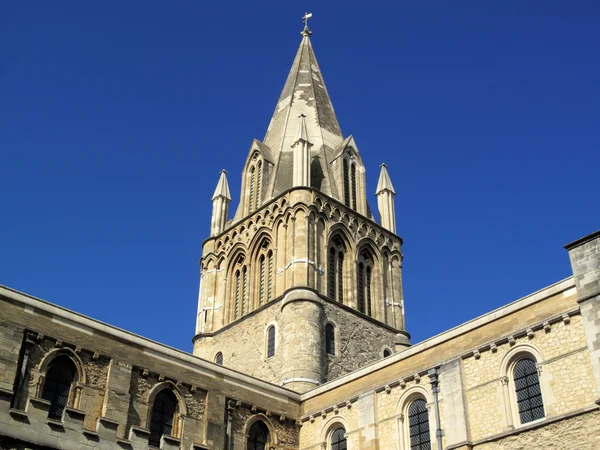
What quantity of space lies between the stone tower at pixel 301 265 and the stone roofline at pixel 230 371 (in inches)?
207

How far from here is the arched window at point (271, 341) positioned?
37.3 meters

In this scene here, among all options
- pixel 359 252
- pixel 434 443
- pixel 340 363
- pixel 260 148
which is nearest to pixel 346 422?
pixel 434 443

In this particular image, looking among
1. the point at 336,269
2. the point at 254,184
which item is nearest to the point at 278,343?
the point at 336,269

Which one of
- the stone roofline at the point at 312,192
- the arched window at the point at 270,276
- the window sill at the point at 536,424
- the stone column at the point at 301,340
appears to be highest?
the stone roofline at the point at 312,192

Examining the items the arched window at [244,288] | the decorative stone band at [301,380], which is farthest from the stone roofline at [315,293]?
the decorative stone band at [301,380]

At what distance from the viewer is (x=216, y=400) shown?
2789 centimetres

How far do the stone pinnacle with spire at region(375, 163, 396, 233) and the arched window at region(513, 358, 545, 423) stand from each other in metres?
21.0

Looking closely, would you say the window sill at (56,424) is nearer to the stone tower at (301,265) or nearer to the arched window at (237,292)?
the stone tower at (301,265)

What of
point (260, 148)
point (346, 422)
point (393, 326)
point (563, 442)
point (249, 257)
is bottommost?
point (563, 442)

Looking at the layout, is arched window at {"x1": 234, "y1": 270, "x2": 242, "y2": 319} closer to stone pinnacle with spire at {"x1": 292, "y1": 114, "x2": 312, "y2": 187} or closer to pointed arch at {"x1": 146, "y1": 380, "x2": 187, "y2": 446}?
stone pinnacle with spire at {"x1": 292, "y1": 114, "x2": 312, "y2": 187}

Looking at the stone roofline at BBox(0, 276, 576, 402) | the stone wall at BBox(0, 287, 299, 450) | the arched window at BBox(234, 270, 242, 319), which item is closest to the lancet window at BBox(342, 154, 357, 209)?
the arched window at BBox(234, 270, 242, 319)

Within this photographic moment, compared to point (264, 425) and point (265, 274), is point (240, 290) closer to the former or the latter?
point (265, 274)

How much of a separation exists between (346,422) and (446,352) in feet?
15.8

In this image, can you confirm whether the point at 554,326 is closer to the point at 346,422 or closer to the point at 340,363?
the point at 346,422
